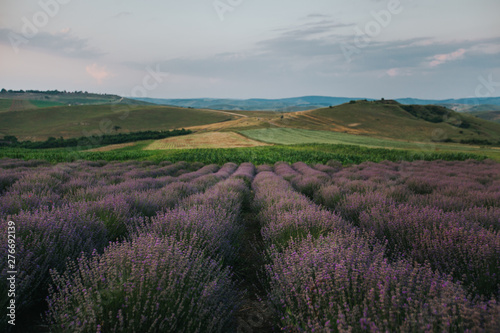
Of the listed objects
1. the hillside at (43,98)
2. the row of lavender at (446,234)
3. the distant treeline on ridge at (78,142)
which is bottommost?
the distant treeline on ridge at (78,142)

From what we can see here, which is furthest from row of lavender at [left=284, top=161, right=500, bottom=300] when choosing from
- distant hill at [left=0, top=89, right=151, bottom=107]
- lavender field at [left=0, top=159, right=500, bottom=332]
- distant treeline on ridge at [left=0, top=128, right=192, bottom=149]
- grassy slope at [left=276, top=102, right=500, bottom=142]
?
distant hill at [left=0, top=89, right=151, bottom=107]

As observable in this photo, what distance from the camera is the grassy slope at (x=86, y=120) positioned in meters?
64.5

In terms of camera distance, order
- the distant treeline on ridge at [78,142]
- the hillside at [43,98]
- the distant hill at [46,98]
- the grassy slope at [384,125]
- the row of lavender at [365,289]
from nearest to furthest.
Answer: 1. the row of lavender at [365,289]
2. the distant treeline on ridge at [78,142]
3. the grassy slope at [384,125]
4. the hillside at [43,98]
5. the distant hill at [46,98]

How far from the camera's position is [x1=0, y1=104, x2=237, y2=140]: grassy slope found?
6450cm

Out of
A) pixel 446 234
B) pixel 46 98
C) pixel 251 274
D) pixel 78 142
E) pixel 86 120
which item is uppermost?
pixel 46 98

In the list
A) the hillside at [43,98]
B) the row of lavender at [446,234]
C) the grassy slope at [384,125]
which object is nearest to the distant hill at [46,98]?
the hillside at [43,98]

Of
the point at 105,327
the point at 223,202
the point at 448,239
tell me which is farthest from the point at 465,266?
the point at 223,202

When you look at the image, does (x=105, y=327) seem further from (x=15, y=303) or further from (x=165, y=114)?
(x=165, y=114)

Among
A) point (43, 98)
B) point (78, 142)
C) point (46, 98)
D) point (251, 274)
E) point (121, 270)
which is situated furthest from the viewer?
point (46, 98)

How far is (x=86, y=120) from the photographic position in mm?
76188

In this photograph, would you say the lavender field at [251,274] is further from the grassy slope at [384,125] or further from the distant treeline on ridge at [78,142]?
the grassy slope at [384,125]

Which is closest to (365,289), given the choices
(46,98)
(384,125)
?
(384,125)

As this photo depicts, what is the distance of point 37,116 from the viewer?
7744 centimetres

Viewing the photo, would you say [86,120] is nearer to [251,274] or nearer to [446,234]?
[251,274]
